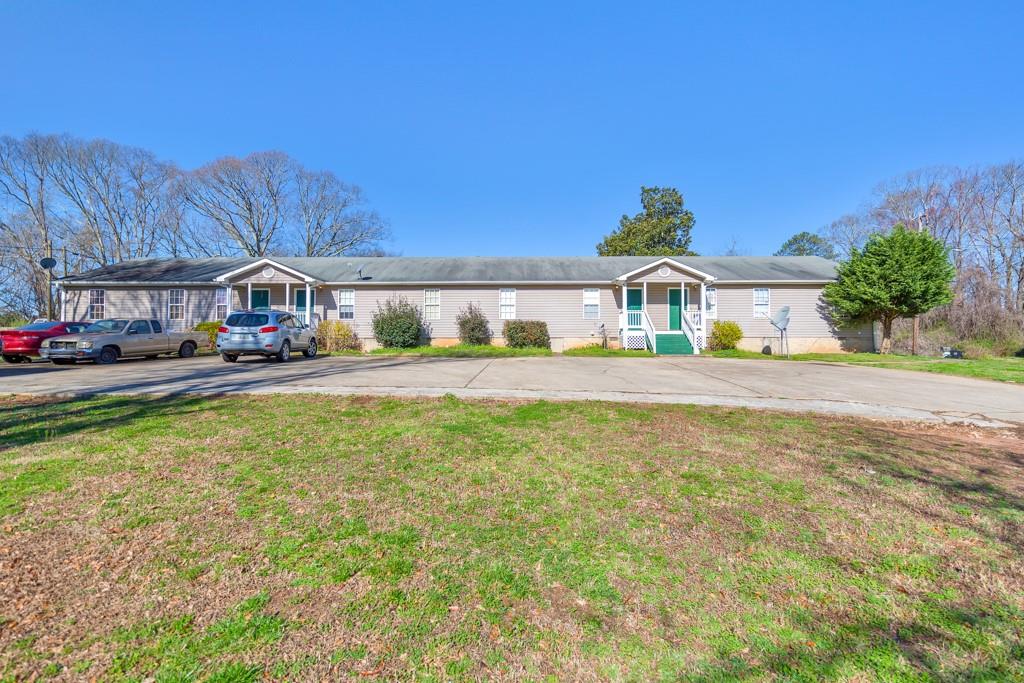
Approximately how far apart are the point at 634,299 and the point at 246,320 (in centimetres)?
1609

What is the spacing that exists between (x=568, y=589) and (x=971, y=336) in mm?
31933

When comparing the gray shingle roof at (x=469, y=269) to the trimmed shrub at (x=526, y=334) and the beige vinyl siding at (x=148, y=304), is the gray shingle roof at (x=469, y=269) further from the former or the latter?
the trimmed shrub at (x=526, y=334)

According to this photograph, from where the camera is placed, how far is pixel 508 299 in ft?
69.3

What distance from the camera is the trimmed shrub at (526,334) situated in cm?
1969

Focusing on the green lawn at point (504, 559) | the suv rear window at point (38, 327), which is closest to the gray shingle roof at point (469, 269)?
the suv rear window at point (38, 327)

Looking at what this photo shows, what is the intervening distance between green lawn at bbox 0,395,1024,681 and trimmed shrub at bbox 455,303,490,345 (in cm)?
1555

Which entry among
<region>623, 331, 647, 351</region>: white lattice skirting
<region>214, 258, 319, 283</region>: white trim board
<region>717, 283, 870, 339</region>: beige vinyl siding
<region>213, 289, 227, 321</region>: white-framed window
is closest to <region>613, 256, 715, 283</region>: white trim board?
<region>717, 283, 870, 339</region>: beige vinyl siding

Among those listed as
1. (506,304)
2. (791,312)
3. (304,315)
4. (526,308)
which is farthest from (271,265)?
(791,312)

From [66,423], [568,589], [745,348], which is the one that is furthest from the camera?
[745,348]

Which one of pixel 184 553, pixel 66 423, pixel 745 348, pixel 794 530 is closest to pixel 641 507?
pixel 794 530

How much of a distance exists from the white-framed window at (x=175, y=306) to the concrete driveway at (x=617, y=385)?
12.1 m

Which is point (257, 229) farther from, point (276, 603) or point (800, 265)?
point (276, 603)

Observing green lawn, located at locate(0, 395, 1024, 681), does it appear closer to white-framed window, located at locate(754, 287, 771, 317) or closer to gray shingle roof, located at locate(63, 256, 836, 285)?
gray shingle roof, located at locate(63, 256, 836, 285)

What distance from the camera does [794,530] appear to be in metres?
2.81
